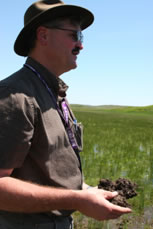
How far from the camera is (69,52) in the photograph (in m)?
1.95

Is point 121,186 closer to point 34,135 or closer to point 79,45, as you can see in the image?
point 34,135

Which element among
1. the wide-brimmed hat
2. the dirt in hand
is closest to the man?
the wide-brimmed hat

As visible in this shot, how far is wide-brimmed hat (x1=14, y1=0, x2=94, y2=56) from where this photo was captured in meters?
1.87

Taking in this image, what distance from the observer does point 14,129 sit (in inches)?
57.0

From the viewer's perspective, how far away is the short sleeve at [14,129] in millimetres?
1438

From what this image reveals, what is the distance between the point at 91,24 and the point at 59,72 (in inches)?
26.1

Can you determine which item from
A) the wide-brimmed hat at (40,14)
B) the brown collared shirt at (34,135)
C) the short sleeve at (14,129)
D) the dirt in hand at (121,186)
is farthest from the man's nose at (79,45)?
the dirt in hand at (121,186)

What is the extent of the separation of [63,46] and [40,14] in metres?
0.23

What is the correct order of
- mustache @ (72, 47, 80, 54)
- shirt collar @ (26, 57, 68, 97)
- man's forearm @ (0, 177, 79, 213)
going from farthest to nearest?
mustache @ (72, 47, 80, 54) → shirt collar @ (26, 57, 68, 97) → man's forearm @ (0, 177, 79, 213)

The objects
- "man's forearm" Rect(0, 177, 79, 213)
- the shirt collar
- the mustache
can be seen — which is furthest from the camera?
the mustache

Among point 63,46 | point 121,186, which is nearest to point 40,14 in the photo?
point 63,46

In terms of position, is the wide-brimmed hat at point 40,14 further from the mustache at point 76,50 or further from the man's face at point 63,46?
the mustache at point 76,50

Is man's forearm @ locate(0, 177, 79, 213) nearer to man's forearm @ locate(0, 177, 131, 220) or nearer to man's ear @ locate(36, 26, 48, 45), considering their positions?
man's forearm @ locate(0, 177, 131, 220)

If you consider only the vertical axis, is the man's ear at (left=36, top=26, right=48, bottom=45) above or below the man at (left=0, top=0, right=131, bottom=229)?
above
